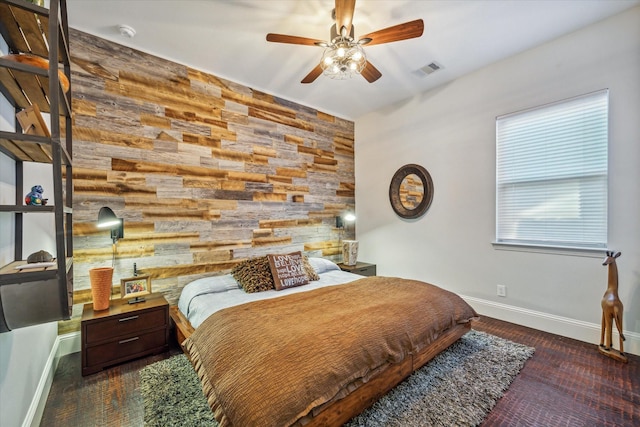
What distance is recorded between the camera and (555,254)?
286 cm

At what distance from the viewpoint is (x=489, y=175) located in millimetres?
3314

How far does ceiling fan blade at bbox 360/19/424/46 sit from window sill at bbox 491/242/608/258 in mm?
2508

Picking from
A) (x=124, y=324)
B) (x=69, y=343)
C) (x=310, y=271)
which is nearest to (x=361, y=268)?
(x=310, y=271)

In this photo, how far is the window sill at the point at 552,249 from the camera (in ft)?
8.60

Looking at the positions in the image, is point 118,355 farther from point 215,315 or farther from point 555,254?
point 555,254

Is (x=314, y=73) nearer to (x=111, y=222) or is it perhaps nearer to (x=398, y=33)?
(x=398, y=33)

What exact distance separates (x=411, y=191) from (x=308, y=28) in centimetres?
253

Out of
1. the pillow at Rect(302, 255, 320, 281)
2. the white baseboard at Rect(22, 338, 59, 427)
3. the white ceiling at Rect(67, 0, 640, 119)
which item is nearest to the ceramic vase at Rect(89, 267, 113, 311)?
the white baseboard at Rect(22, 338, 59, 427)

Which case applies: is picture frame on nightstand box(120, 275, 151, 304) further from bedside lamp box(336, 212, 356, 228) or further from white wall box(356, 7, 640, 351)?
white wall box(356, 7, 640, 351)

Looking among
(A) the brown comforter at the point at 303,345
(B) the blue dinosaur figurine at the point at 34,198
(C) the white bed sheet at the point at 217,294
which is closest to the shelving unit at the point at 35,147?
(B) the blue dinosaur figurine at the point at 34,198

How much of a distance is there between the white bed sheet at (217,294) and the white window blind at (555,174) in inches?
81.5

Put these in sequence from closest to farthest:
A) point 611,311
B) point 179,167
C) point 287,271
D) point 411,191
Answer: point 611,311 → point 287,271 → point 179,167 → point 411,191

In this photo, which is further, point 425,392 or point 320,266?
point 320,266

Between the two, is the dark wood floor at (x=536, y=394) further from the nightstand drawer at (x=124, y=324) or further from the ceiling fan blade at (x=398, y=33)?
the ceiling fan blade at (x=398, y=33)
